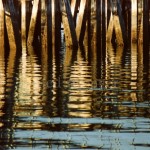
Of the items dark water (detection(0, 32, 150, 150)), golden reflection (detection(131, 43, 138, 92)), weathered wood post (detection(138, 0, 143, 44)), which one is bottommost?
dark water (detection(0, 32, 150, 150))

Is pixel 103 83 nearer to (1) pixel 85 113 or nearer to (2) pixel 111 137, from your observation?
(1) pixel 85 113

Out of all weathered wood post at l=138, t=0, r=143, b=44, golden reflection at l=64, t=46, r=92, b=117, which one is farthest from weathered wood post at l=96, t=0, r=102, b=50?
golden reflection at l=64, t=46, r=92, b=117

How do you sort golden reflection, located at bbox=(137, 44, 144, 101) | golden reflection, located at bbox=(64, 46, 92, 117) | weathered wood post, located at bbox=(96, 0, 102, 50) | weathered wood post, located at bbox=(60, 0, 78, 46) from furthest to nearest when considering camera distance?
weathered wood post, located at bbox=(96, 0, 102, 50) < weathered wood post, located at bbox=(60, 0, 78, 46) < golden reflection, located at bbox=(137, 44, 144, 101) < golden reflection, located at bbox=(64, 46, 92, 117)

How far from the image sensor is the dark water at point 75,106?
7238 mm

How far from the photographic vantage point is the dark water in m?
7.24

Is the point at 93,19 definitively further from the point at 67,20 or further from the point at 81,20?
the point at 67,20

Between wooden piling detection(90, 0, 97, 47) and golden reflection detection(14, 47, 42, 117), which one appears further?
wooden piling detection(90, 0, 97, 47)

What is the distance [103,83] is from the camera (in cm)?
1209

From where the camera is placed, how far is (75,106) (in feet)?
30.8

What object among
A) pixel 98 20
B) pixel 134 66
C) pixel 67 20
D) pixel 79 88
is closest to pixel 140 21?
pixel 98 20

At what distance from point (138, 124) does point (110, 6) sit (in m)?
16.9

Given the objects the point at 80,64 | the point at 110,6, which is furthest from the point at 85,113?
the point at 110,6

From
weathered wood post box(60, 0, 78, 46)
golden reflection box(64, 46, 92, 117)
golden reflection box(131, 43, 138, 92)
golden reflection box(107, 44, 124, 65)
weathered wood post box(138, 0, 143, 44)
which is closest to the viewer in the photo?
golden reflection box(64, 46, 92, 117)

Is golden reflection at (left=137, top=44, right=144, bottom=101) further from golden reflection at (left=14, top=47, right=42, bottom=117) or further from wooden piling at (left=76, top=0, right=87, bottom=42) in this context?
wooden piling at (left=76, top=0, right=87, bottom=42)
